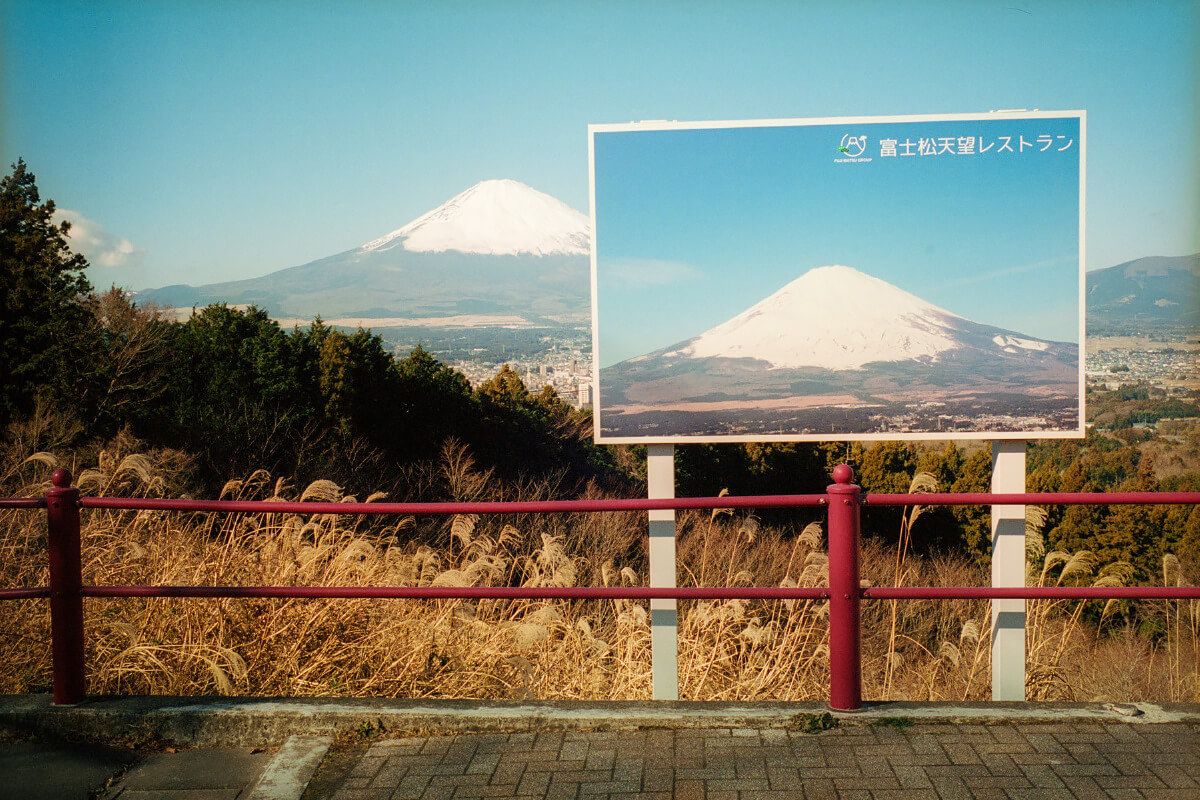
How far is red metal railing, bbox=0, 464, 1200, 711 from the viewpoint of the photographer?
11.8 feet

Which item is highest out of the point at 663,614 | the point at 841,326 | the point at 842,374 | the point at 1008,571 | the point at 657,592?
the point at 841,326

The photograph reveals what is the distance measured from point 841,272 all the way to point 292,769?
318 centimetres

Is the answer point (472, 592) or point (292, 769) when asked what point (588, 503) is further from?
point (292, 769)

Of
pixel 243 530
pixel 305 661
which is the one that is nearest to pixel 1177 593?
pixel 305 661

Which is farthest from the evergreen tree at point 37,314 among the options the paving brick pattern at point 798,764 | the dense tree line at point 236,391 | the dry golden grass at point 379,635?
the paving brick pattern at point 798,764

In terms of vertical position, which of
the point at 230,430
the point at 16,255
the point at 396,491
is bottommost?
the point at 396,491

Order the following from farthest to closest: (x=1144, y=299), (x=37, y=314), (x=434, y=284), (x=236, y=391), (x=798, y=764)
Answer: (x=434, y=284), (x=236, y=391), (x=37, y=314), (x=1144, y=299), (x=798, y=764)

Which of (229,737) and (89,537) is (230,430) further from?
(229,737)

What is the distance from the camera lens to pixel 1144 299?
1180 inches

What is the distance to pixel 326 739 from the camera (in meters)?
3.62

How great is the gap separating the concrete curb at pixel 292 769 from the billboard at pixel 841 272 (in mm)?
1858

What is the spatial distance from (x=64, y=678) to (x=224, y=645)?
1.00 meters

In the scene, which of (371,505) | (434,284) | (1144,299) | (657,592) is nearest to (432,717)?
(371,505)

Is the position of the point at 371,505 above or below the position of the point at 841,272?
below
